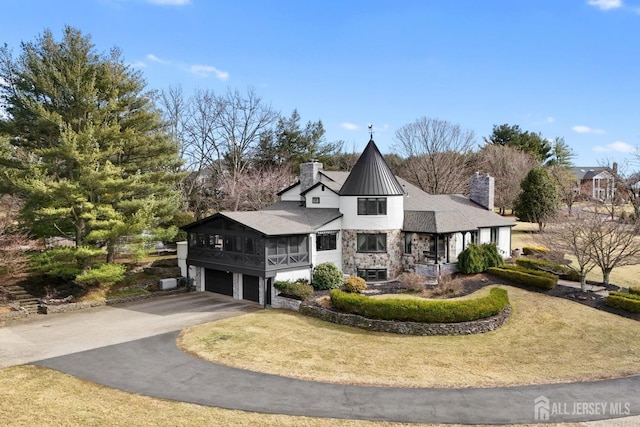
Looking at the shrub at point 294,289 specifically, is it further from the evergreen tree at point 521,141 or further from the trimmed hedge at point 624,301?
the evergreen tree at point 521,141

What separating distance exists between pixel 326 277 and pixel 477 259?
33.2ft

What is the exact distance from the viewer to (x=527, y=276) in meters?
26.2

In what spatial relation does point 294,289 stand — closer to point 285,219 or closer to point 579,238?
point 285,219

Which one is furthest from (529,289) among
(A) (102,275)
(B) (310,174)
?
(A) (102,275)

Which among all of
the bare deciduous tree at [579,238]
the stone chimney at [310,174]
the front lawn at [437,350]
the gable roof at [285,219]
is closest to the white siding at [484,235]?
the bare deciduous tree at [579,238]

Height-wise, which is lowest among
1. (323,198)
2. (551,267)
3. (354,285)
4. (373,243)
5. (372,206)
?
(354,285)

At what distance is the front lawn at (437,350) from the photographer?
49.6 ft

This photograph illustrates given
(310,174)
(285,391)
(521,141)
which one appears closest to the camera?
(285,391)

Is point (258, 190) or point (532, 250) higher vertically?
point (258, 190)

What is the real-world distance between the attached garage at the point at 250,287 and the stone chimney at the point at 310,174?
9.00m

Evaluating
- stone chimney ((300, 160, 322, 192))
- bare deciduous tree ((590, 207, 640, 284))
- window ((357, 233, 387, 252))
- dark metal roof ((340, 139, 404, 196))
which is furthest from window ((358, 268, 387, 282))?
bare deciduous tree ((590, 207, 640, 284))

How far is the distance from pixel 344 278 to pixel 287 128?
34488 mm

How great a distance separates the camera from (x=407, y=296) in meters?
24.1

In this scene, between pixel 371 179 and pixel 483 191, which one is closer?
pixel 371 179
